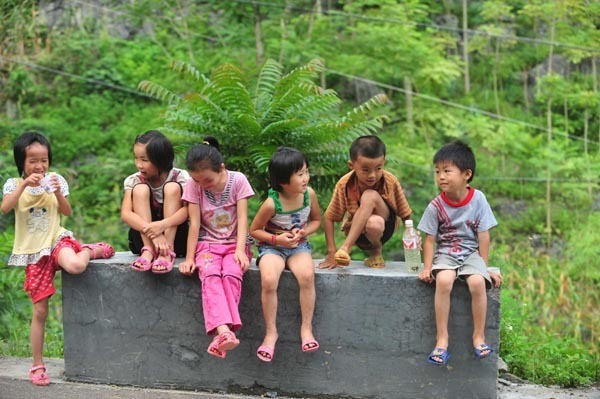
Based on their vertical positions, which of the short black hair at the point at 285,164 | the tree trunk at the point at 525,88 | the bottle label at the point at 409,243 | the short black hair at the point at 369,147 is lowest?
the bottle label at the point at 409,243

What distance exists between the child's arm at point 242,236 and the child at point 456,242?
3.45 feet

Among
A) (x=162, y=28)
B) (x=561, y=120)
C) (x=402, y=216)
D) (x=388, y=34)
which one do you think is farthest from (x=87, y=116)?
(x=402, y=216)

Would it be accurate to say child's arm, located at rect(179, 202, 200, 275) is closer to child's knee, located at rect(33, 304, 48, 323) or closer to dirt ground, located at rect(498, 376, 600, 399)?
child's knee, located at rect(33, 304, 48, 323)

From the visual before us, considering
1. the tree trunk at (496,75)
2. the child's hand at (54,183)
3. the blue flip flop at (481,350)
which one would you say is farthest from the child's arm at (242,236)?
the tree trunk at (496,75)

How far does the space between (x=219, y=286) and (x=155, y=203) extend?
78cm

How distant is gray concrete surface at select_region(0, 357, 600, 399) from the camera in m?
4.83

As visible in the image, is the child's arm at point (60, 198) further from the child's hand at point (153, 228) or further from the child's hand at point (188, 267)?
the child's hand at point (188, 267)

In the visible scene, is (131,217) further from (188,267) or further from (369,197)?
(369,197)

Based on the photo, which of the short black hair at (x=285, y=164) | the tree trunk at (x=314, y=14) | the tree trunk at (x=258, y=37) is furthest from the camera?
the tree trunk at (x=314, y=14)

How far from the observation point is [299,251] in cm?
468

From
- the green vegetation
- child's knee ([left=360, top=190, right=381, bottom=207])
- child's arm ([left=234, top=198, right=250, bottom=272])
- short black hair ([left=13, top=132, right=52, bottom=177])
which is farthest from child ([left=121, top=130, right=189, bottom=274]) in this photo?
the green vegetation

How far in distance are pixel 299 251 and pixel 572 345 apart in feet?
14.4

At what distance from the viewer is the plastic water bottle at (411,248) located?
4.60 metres

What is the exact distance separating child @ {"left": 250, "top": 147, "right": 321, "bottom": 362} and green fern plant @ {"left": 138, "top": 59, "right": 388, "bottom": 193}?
1.58 metres
